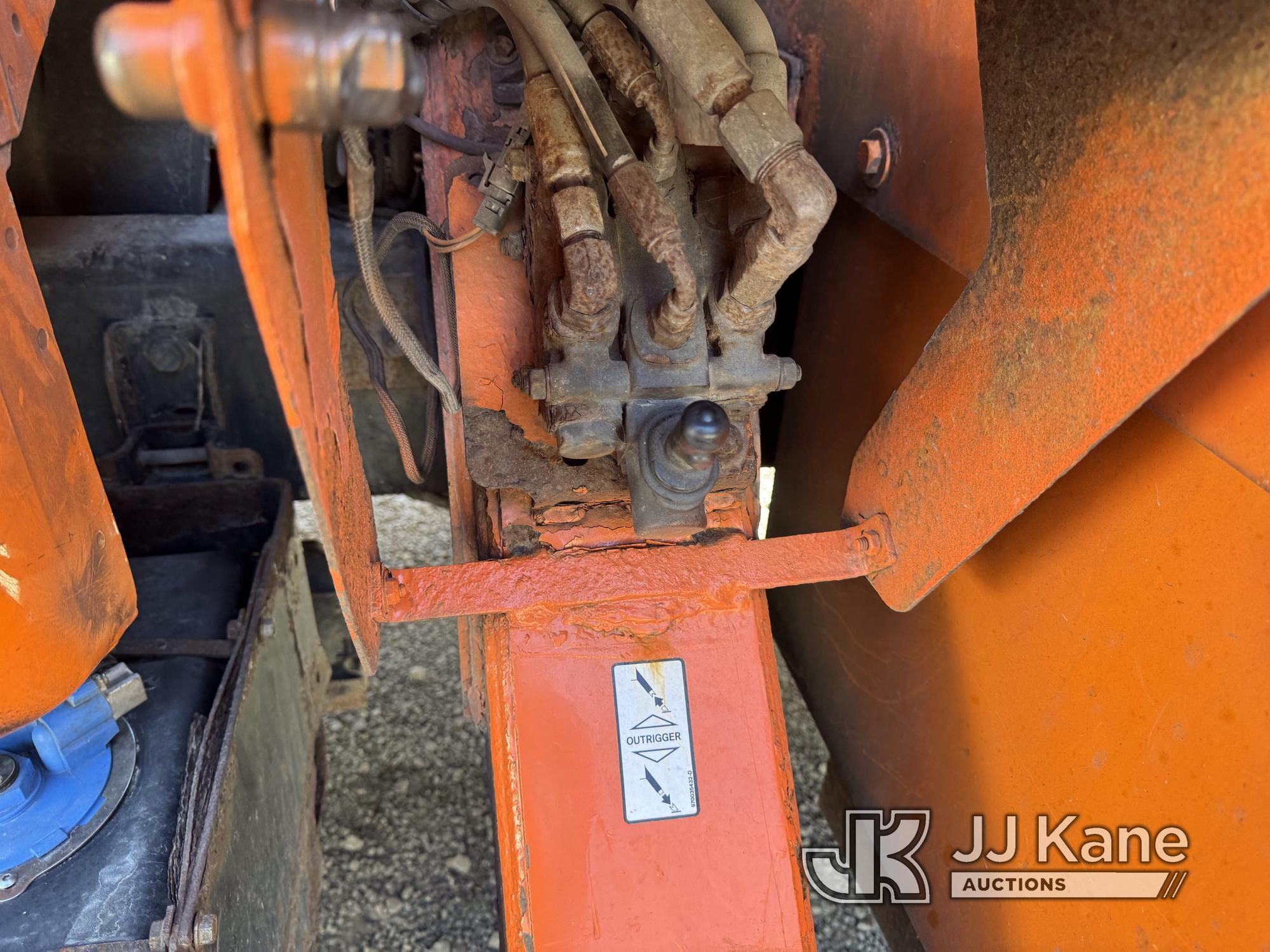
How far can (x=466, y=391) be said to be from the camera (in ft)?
3.47

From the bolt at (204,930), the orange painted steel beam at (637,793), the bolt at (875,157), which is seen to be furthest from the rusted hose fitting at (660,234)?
the bolt at (204,930)

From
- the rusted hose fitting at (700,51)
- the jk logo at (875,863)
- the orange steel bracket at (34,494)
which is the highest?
the rusted hose fitting at (700,51)

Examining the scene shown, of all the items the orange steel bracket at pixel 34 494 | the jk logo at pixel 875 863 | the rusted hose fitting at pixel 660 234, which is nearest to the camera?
the orange steel bracket at pixel 34 494

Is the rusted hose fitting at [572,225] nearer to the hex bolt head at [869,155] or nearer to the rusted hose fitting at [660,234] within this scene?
the rusted hose fitting at [660,234]

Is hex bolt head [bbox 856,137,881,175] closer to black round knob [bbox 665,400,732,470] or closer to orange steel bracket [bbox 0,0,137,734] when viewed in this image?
black round knob [bbox 665,400,732,470]

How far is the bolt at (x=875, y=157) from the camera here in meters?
1.23

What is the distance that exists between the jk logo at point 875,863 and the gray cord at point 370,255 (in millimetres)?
945

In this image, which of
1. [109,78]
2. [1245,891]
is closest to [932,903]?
[1245,891]

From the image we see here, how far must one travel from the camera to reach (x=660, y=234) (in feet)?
2.68

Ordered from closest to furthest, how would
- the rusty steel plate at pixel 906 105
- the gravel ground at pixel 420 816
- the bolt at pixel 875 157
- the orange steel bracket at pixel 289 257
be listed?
the orange steel bracket at pixel 289 257 → the rusty steel plate at pixel 906 105 → the bolt at pixel 875 157 → the gravel ground at pixel 420 816

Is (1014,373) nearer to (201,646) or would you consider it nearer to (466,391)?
(466,391)

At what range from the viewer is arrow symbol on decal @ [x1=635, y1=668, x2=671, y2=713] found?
3.42ft

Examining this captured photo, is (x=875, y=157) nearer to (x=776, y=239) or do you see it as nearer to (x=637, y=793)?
(x=776, y=239)

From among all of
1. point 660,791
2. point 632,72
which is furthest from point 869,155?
point 660,791
